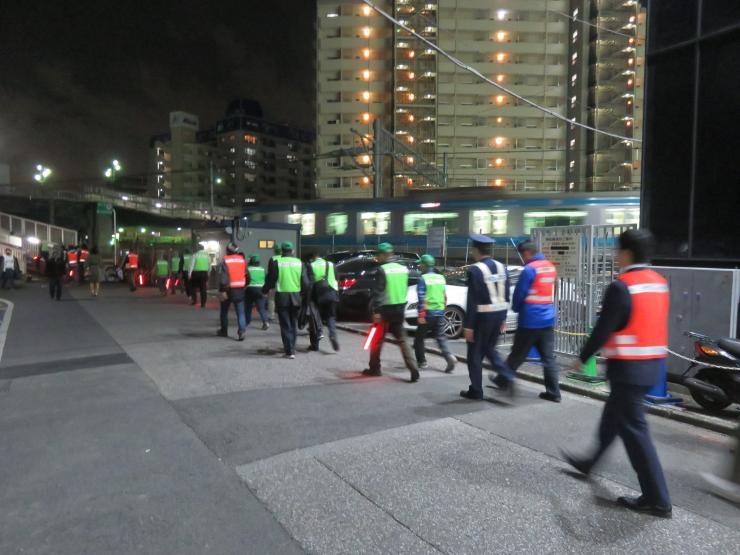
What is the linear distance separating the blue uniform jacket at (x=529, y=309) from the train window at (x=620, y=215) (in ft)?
52.7

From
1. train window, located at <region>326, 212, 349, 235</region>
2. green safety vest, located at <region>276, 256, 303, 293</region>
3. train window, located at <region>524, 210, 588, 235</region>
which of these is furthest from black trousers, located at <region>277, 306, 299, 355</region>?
train window, located at <region>326, 212, 349, 235</region>

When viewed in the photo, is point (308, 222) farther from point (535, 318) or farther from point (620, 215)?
point (535, 318)

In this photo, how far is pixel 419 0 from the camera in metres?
59.2

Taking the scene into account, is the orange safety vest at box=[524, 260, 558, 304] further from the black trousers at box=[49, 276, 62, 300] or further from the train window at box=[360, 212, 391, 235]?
the train window at box=[360, 212, 391, 235]

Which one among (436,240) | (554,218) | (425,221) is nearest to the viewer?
(436,240)

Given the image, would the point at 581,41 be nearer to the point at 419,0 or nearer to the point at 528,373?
the point at 419,0

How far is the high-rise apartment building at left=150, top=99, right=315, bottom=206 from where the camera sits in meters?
97.6

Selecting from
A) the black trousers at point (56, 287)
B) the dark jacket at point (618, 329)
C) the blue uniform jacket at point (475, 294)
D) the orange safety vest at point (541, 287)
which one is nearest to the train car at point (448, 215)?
the black trousers at point (56, 287)

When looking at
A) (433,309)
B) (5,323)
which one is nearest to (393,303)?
(433,309)

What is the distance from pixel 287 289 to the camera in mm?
8227

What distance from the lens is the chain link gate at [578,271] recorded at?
7.80m

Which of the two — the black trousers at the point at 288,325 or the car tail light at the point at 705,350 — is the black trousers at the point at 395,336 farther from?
the car tail light at the point at 705,350

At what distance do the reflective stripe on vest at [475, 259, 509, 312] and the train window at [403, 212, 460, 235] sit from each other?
1651cm

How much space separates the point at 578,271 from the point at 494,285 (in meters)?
2.86
